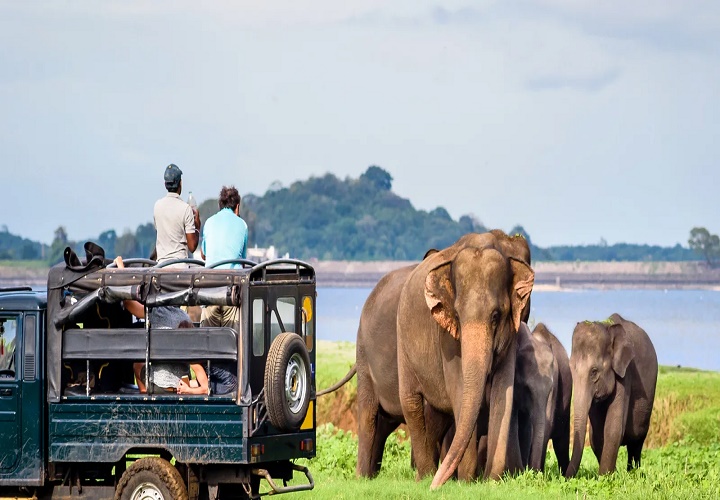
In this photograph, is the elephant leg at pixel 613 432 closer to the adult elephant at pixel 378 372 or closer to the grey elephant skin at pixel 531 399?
the grey elephant skin at pixel 531 399

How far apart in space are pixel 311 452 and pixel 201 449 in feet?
4.76

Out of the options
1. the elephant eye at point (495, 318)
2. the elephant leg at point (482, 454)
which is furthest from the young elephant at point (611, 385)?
the elephant eye at point (495, 318)

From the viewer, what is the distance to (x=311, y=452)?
15.7m

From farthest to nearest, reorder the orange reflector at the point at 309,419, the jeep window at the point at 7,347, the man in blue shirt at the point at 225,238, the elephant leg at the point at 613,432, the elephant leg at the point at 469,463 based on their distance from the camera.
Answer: the elephant leg at the point at 613,432
the elephant leg at the point at 469,463
the man in blue shirt at the point at 225,238
the orange reflector at the point at 309,419
the jeep window at the point at 7,347

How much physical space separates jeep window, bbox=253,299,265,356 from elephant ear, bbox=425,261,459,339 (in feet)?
11.6

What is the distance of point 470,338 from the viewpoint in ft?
58.3

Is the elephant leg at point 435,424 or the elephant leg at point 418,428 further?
the elephant leg at point 435,424

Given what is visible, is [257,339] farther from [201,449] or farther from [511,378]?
[511,378]

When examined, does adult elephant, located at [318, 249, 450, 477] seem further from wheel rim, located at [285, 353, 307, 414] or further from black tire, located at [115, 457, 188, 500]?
black tire, located at [115, 457, 188, 500]

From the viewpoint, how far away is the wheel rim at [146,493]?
1488 centimetres

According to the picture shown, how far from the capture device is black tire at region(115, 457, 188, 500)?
1480 centimetres

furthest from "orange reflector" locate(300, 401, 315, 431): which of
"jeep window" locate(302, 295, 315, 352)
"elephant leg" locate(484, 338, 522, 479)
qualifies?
"elephant leg" locate(484, 338, 522, 479)

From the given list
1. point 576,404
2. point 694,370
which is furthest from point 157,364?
point 694,370

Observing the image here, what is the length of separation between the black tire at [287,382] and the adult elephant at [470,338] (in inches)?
104
